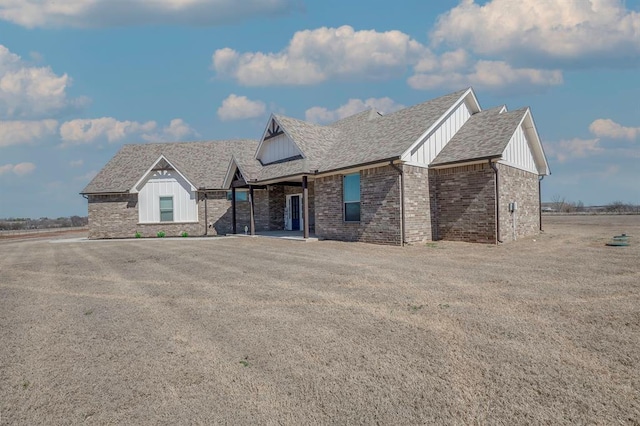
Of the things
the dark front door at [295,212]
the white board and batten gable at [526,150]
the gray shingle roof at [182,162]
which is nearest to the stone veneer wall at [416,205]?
the white board and batten gable at [526,150]

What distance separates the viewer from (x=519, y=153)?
1706 centimetres

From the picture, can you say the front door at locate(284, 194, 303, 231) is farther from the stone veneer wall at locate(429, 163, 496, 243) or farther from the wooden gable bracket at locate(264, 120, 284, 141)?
the stone veneer wall at locate(429, 163, 496, 243)

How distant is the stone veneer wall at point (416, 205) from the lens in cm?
1472

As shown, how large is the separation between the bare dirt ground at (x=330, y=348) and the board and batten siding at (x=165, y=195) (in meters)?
16.2

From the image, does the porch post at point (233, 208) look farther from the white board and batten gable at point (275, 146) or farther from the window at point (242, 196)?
the white board and batten gable at point (275, 146)

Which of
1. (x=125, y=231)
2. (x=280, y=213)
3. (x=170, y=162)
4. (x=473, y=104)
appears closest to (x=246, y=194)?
(x=280, y=213)

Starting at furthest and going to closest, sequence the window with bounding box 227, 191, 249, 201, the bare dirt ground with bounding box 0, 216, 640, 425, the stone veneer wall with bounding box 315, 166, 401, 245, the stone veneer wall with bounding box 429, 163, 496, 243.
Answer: the window with bounding box 227, 191, 249, 201
the stone veneer wall with bounding box 315, 166, 401, 245
the stone veneer wall with bounding box 429, 163, 496, 243
the bare dirt ground with bounding box 0, 216, 640, 425

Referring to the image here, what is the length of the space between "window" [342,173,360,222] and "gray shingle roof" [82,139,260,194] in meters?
7.24

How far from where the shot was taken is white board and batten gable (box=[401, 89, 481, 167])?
1531 centimetres

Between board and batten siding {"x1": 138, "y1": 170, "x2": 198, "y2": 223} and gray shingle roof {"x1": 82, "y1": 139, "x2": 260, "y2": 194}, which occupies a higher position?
gray shingle roof {"x1": 82, "y1": 139, "x2": 260, "y2": 194}

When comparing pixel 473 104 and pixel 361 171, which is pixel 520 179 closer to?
pixel 473 104

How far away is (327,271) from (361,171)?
24.9 feet

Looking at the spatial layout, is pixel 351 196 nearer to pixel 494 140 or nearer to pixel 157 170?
pixel 494 140

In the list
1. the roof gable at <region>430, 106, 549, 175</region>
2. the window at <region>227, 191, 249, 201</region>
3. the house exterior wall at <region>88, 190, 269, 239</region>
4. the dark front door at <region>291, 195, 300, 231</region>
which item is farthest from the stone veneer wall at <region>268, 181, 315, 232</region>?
the roof gable at <region>430, 106, 549, 175</region>
